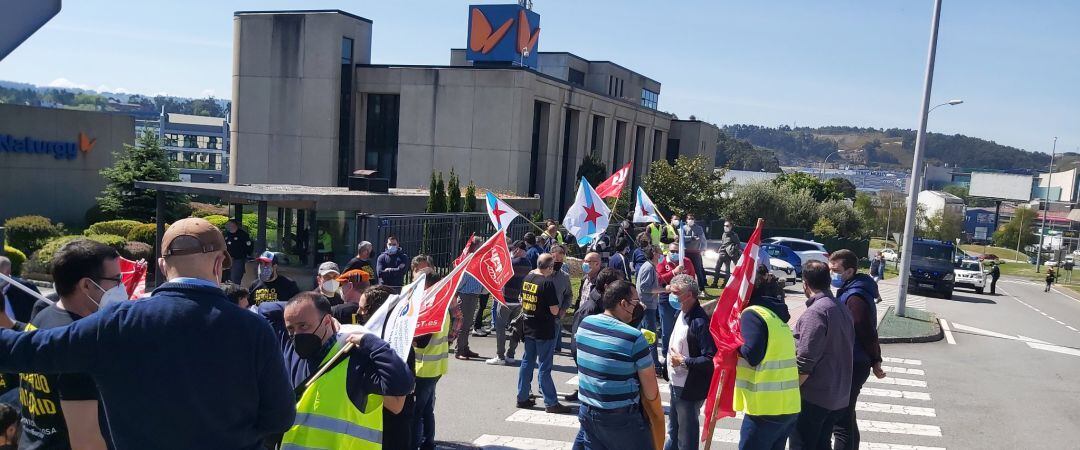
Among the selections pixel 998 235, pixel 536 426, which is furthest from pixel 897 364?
pixel 998 235

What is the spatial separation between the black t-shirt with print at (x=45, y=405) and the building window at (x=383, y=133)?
36804 mm

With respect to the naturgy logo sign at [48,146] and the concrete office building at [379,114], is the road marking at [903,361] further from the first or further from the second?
the naturgy logo sign at [48,146]

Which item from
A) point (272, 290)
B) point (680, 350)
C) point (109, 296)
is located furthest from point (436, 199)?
point (109, 296)

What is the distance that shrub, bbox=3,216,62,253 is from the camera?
22.1 metres

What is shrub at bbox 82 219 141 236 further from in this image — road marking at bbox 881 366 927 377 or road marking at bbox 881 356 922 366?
road marking at bbox 881 366 927 377

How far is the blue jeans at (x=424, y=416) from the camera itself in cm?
671

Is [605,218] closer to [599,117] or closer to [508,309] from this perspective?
[508,309]

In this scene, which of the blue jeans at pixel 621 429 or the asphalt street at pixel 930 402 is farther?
the asphalt street at pixel 930 402

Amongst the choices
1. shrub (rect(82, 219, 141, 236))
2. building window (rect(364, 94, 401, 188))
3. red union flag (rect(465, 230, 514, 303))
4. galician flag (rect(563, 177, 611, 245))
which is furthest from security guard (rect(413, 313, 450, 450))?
building window (rect(364, 94, 401, 188))

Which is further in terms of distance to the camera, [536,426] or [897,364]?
[897,364]

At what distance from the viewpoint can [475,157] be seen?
37.7 meters

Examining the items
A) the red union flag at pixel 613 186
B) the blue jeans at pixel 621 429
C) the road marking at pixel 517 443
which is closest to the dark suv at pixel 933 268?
the red union flag at pixel 613 186

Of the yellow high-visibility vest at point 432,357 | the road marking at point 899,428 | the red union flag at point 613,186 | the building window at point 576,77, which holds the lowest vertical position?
the road marking at point 899,428

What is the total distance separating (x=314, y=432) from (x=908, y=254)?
59.2 feet
